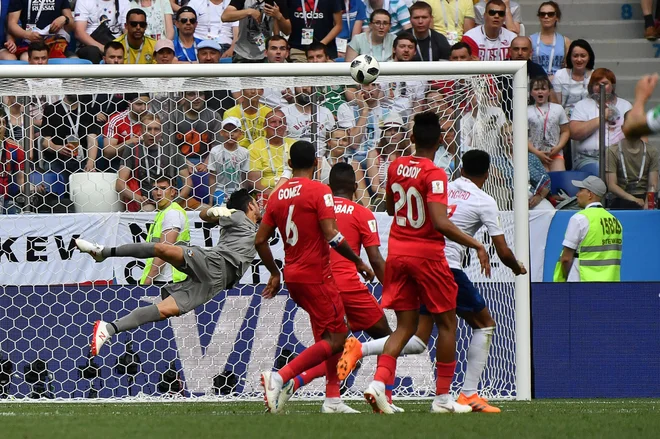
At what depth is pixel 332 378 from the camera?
833cm

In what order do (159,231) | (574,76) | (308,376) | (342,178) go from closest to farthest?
(308,376), (342,178), (159,231), (574,76)

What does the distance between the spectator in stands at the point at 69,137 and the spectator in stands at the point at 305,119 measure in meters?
1.85

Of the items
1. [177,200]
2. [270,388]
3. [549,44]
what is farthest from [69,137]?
[549,44]

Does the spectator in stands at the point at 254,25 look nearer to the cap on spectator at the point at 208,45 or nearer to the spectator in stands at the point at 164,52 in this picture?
the cap on spectator at the point at 208,45

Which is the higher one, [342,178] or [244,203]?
[342,178]

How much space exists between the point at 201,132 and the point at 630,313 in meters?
4.49

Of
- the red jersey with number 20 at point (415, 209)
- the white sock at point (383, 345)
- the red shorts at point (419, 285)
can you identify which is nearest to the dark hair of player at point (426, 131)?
the red jersey with number 20 at point (415, 209)

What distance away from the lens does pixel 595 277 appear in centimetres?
1177

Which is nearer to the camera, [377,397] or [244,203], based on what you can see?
[377,397]

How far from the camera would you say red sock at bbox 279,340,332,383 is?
7.88 metres

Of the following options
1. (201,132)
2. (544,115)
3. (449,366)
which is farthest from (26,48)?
(449,366)

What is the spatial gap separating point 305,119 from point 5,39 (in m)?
5.43

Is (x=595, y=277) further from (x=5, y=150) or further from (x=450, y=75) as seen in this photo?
(x=5, y=150)

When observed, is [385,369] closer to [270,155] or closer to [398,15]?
[270,155]
